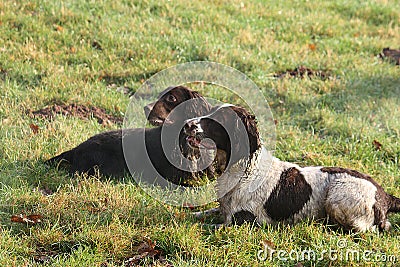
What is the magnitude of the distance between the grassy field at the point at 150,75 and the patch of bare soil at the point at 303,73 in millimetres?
93

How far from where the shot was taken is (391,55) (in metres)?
10.9

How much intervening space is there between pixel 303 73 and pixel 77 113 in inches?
161

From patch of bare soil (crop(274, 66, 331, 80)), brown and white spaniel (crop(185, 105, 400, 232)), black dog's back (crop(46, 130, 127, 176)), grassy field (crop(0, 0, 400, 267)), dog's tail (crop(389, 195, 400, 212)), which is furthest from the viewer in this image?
patch of bare soil (crop(274, 66, 331, 80))

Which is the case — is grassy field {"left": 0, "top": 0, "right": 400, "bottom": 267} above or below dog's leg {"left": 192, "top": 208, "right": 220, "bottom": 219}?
above

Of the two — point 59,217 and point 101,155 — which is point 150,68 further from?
point 59,217

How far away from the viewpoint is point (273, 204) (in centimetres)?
520

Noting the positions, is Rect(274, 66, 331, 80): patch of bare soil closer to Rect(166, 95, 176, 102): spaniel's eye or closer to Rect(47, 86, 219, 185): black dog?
Rect(166, 95, 176, 102): spaniel's eye

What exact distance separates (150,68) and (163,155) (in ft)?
10.7

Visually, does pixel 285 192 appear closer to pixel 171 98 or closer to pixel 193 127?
pixel 193 127

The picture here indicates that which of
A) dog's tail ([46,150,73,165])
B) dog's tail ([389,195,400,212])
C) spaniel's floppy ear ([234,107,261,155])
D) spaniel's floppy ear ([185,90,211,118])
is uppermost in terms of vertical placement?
spaniel's floppy ear ([234,107,261,155])

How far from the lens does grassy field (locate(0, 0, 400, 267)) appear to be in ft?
15.5

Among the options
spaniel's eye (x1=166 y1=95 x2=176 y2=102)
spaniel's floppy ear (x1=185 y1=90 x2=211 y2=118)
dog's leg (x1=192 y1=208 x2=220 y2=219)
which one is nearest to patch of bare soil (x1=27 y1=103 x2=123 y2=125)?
spaniel's eye (x1=166 y1=95 x2=176 y2=102)

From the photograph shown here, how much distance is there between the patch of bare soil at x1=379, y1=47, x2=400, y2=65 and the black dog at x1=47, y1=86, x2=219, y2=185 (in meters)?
5.70

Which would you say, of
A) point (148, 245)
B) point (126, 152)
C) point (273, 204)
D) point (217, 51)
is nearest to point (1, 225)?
point (148, 245)
